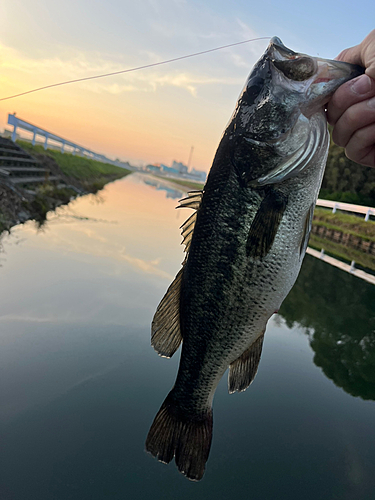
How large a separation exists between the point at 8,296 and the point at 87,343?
1375 millimetres

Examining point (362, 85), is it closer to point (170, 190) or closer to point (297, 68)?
point (297, 68)

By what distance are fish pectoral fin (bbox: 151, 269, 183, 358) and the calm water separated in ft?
3.86

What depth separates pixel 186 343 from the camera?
77.1 inches

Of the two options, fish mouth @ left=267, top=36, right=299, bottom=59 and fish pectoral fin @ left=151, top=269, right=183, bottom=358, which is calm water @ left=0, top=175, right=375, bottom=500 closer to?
fish pectoral fin @ left=151, top=269, right=183, bottom=358

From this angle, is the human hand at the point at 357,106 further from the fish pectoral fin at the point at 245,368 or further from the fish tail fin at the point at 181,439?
the fish tail fin at the point at 181,439

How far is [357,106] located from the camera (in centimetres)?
161

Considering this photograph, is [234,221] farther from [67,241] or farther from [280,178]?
[67,241]

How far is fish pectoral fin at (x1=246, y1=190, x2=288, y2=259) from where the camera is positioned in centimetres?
170

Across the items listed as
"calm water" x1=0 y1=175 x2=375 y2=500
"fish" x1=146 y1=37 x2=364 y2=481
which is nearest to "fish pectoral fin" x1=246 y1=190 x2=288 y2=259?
"fish" x1=146 y1=37 x2=364 y2=481

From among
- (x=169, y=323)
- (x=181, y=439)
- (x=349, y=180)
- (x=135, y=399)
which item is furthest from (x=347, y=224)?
(x=181, y=439)

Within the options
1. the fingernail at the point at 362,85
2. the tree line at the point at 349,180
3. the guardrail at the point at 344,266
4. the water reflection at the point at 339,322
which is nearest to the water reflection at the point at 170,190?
the tree line at the point at 349,180

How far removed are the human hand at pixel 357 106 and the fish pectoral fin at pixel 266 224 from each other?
45 centimetres

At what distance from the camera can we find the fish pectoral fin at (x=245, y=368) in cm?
198

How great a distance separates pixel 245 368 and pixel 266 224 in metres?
0.82
